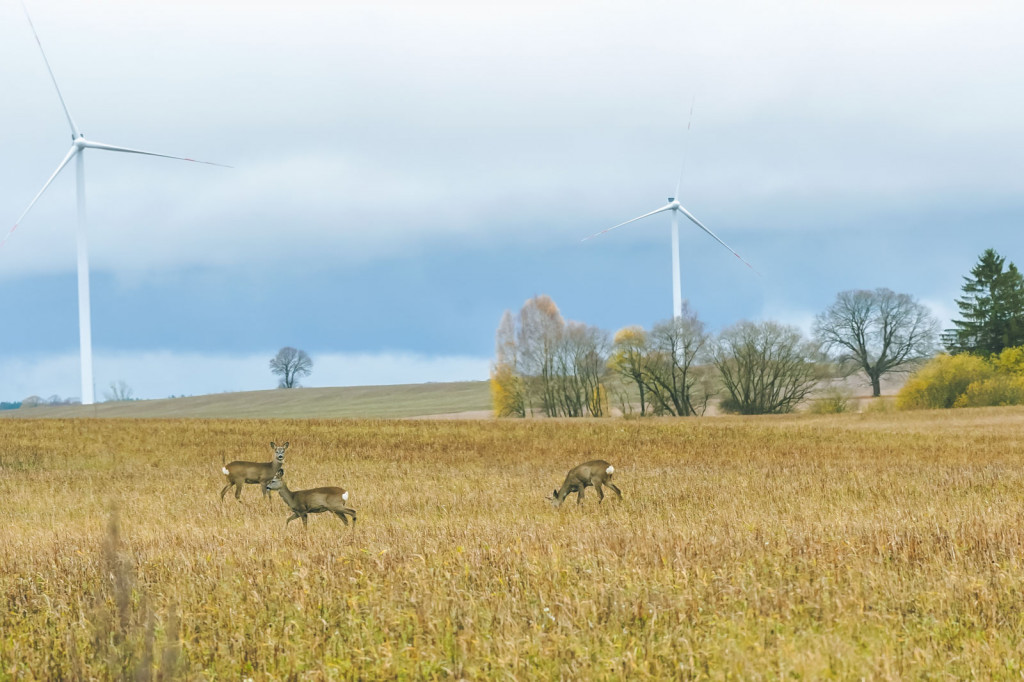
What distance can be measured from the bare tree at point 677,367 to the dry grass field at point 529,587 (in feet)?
199

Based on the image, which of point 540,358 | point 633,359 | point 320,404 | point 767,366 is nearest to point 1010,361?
point 767,366

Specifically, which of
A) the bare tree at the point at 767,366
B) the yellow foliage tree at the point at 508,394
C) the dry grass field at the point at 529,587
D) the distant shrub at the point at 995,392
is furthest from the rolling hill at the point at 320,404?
the dry grass field at the point at 529,587

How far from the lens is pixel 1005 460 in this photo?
23.9 m

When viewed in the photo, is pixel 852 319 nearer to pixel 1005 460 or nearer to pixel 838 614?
pixel 1005 460

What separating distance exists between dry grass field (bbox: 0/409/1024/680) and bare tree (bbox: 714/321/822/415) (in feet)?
197

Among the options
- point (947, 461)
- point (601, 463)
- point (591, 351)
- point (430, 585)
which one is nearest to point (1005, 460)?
point (947, 461)

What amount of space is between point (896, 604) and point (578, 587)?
7.93ft

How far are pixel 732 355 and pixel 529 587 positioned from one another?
72.9m

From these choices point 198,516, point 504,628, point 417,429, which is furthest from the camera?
point 417,429

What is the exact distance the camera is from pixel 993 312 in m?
78.5

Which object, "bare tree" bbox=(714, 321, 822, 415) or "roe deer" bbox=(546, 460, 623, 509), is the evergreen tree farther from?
"roe deer" bbox=(546, 460, 623, 509)

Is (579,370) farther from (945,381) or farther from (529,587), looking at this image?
(529,587)

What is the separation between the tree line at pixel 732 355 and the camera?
76.4 m

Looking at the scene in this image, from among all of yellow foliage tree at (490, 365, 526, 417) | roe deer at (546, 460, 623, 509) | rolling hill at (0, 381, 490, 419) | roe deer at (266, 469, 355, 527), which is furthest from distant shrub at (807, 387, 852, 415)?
roe deer at (266, 469, 355, 527)
